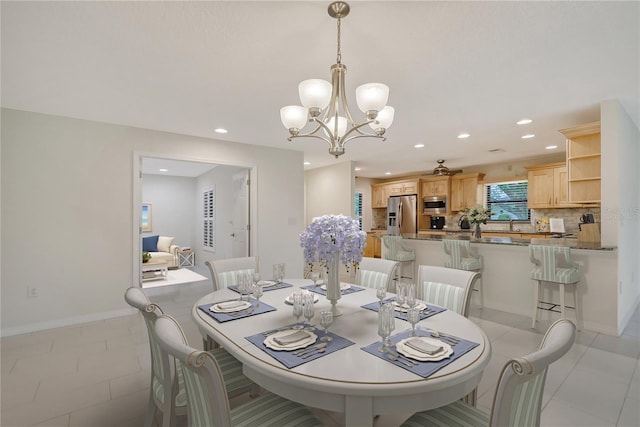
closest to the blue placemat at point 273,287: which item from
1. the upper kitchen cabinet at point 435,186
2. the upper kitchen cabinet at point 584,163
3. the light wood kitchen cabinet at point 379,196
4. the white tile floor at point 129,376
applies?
the white tile floor at point 129,376

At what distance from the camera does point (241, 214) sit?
5398mm

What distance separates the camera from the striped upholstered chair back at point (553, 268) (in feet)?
10.6

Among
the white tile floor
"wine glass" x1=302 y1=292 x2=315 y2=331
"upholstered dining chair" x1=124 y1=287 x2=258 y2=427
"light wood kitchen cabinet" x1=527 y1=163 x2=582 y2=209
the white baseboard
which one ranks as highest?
"light wood kitchen cabinet" x1=527 y1=163 x2=582 y2=209

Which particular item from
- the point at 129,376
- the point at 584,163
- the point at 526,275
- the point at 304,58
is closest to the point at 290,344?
the point at 129,376

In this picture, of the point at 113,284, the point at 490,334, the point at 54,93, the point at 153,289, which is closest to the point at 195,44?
the point at 54,93

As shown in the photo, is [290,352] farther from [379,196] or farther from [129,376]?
[379,196]

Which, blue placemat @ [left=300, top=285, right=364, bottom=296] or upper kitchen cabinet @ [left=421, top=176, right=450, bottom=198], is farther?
upper kitchen cabinet @ [left=421, top=176, right=450, bottom=198]

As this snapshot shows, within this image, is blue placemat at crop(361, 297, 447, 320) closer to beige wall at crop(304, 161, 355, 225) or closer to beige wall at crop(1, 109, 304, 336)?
beige wall at crop(1, 109, 304, 336)

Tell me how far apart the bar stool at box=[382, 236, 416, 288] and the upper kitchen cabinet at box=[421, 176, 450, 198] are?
10.4 feet

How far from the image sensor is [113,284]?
3826 mm

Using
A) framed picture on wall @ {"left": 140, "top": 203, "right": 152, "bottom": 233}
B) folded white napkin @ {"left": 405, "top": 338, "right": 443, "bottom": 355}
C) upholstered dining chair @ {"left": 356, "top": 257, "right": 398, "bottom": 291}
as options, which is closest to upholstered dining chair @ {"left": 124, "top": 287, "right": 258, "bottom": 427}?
folded white napkin @ {"left": 405, "top": 338, "right": 443, "bottom": 355}

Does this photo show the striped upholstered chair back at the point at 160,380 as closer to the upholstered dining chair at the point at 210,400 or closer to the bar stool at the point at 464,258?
the upholstered dining chair at the point at 210,400

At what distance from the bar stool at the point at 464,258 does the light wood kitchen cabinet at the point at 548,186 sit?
2.82m

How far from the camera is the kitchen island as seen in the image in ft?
10.6
